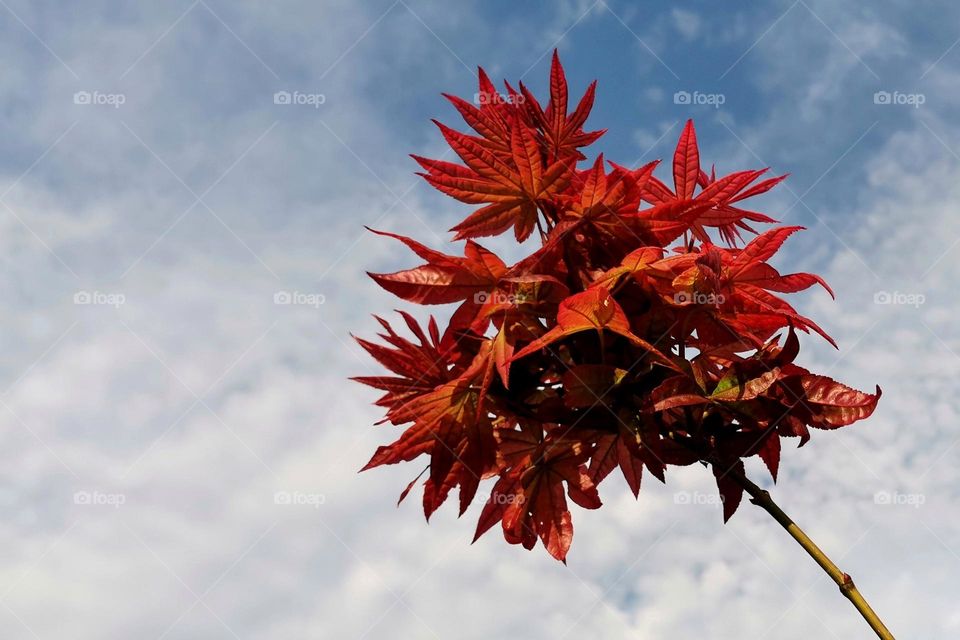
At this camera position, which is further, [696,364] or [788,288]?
[788,288]

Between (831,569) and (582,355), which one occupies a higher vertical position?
(582,355)

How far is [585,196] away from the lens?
1458 millimetres

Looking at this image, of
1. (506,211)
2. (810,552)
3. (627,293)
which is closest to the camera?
(810,552)

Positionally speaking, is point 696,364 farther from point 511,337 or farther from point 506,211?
point 506,211

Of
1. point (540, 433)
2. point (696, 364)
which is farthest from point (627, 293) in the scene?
point (540, 433)

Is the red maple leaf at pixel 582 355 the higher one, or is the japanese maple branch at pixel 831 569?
the red maple leaf at pixel 582 355

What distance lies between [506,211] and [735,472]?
2.20ft

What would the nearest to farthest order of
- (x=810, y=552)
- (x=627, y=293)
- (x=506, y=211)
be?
(x=810, y=552) → (x=627, y=293) → (x=506, y=211)

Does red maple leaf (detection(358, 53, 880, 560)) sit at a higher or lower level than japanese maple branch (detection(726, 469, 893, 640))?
higher

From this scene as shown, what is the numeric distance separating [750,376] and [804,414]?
0.14m

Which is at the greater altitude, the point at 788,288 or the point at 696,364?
the point at 788,288

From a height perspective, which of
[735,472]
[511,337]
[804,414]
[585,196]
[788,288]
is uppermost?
[585,196]

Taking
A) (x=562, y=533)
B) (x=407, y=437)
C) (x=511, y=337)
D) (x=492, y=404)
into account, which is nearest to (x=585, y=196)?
(x=511, y=337)

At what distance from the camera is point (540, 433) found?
1476 millimetres
